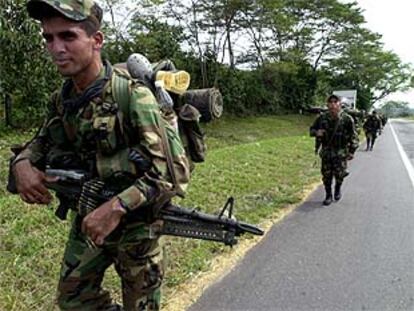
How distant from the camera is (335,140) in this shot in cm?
827

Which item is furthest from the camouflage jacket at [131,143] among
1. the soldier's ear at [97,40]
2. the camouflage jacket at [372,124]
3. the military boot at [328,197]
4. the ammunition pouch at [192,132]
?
the camouflage jacket at [372,124]

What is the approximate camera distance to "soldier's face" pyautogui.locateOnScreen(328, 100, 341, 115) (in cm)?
812

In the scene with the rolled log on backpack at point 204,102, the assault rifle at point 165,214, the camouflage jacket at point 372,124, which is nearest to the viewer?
the assault rifle at point 165,214

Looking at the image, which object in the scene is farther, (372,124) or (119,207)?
(372,124)

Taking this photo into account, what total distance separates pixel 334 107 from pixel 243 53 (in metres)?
21.5

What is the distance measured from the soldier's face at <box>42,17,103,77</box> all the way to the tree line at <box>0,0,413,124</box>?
574cm

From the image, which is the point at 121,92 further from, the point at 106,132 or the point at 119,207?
the point at 119,207

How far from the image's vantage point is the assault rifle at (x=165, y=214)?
214cm

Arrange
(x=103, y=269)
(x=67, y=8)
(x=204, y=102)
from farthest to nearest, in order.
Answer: (x=204, y=102) < (x=103, y=269) < (x=67, y=8)

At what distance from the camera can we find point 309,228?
639 centimetres

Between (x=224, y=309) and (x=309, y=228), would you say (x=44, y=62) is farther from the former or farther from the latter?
(x=224, y=309)

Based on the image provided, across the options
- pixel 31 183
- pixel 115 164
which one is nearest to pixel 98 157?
pixel 115 164

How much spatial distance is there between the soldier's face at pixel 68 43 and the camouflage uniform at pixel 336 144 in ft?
21.8

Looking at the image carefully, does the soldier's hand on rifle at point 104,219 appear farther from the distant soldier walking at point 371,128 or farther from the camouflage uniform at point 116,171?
the distant soldier walking at point 371,128
